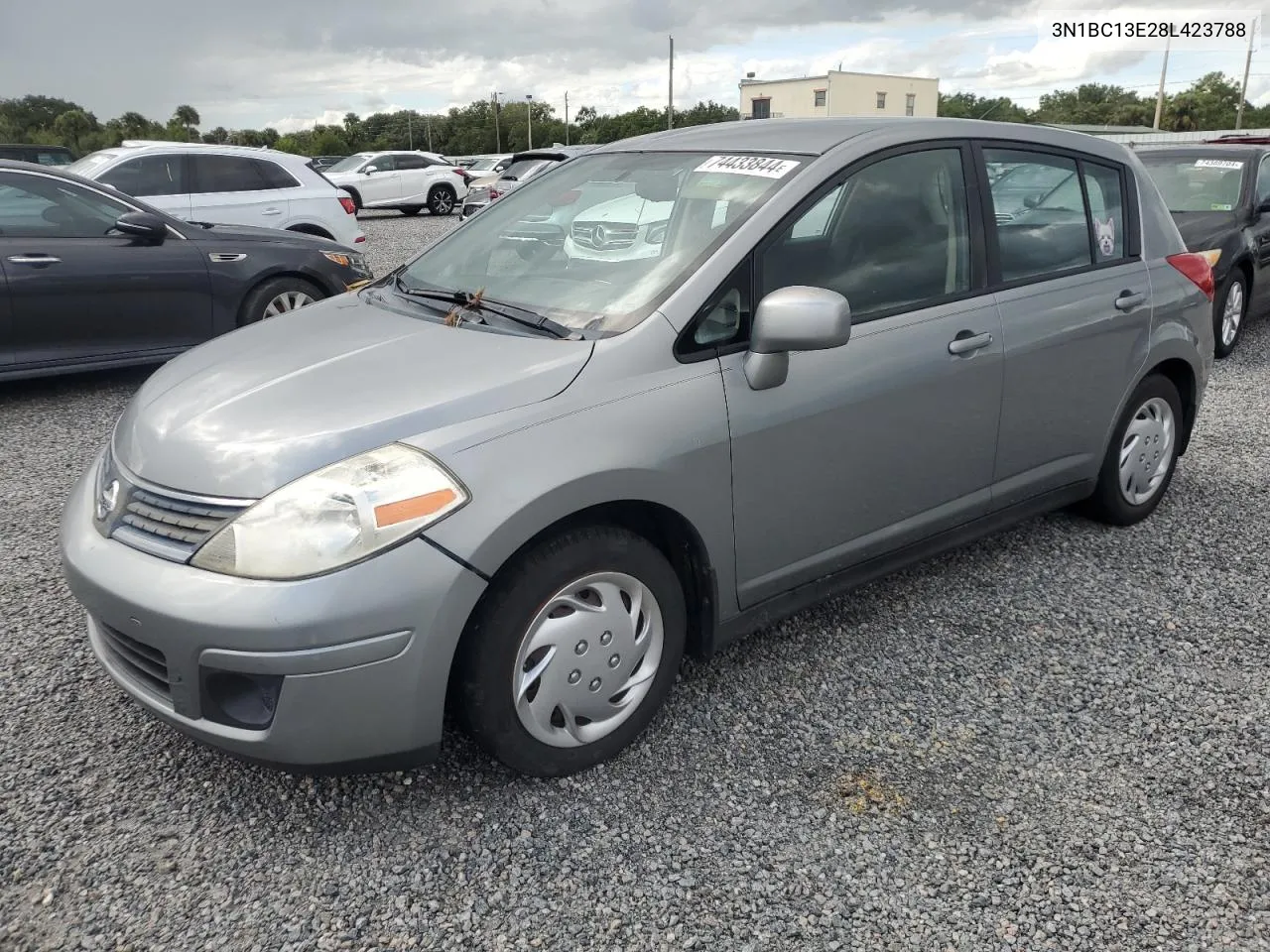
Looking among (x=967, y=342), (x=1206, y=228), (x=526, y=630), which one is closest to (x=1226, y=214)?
(x=1206, y=228)

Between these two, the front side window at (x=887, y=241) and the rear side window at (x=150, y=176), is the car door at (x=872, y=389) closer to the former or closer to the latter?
the front side window at (x=887, y=241)

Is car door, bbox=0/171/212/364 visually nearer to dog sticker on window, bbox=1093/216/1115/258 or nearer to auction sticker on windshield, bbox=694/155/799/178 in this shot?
auction sticker on windshield, bbox=694/155/799/178

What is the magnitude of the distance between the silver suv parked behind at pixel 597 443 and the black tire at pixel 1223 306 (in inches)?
173

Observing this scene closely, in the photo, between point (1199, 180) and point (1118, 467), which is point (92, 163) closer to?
point (1118, 467)

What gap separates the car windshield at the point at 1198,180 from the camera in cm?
808

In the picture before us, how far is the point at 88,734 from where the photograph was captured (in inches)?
113

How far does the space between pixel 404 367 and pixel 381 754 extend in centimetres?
A: 96

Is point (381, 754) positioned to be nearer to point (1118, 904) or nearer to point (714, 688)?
point (714, 688)

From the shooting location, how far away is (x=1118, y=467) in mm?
4141

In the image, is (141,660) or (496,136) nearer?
(141,660)

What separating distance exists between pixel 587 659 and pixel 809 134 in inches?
72.3

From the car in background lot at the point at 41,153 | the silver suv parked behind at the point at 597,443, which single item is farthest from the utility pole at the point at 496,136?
the silver suv parked behind at the point at 597,443

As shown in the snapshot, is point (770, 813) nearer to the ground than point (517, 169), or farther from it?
nearer to the ground

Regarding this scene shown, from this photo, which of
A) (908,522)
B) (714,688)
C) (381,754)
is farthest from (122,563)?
(908,522)
